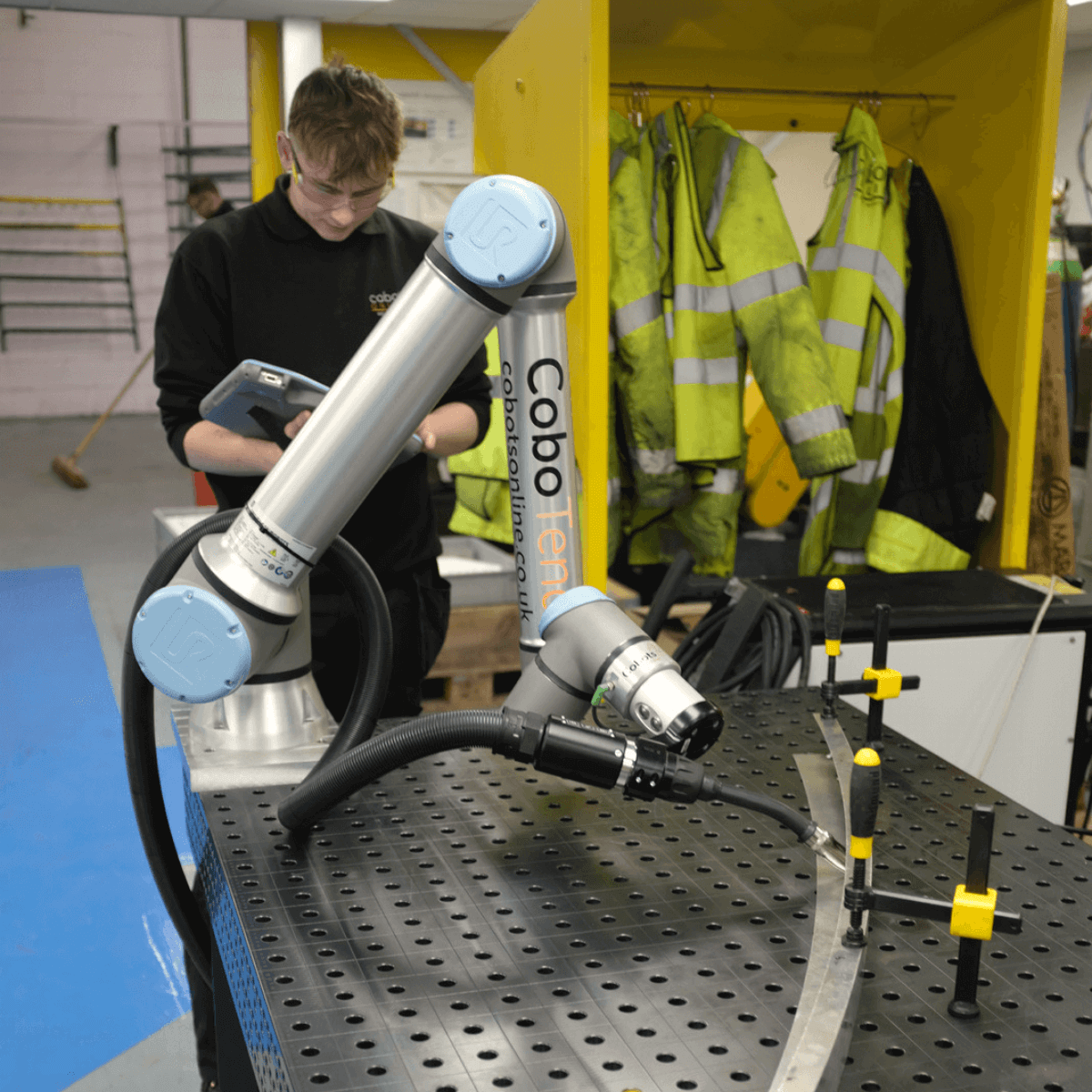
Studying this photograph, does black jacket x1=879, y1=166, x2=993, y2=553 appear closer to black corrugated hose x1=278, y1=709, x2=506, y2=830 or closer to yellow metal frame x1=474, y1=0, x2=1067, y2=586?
yellow metal frame x1=474, y1=0, x2=1067, y2=586

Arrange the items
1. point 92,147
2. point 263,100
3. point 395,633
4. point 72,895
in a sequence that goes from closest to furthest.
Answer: point 395,633 < point 72,895 < point 263,100 < point 92,147

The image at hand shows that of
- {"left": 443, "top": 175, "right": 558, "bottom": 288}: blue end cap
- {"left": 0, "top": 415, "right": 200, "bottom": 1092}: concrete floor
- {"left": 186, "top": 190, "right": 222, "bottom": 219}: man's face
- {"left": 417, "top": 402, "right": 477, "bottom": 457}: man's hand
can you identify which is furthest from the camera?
{"left": 186, "top": 190, "right": 222, "bottom": 219}: man's face

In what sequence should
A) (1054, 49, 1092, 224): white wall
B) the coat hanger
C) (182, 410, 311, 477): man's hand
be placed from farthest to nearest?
(1054, 49, 1092, 224): white wall < the coat hanger < (182, 410, 311, 477): man's hand

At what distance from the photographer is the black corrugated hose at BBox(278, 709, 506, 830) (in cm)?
69

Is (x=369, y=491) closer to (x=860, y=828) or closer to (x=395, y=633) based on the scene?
(x=860, y=828)

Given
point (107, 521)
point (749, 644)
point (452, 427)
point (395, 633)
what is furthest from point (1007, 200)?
point (107, 521)

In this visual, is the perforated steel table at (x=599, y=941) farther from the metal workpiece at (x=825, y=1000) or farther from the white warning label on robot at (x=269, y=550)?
the white warning label on robot at (x=269, y=550)

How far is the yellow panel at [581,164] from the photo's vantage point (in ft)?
6.24

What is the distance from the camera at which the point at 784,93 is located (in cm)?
236

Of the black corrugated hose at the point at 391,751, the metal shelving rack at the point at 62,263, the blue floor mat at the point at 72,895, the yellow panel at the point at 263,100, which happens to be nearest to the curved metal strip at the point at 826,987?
the black corrugated hose at the point at 391,751

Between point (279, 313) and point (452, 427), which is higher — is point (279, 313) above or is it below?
above

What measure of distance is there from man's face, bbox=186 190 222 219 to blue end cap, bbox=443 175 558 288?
4946mm

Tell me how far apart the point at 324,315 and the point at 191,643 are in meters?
0.82

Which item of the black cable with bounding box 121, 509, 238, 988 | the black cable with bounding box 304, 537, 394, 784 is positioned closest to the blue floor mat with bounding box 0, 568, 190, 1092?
the black cable with bounding box 121, 509, 238, 988
